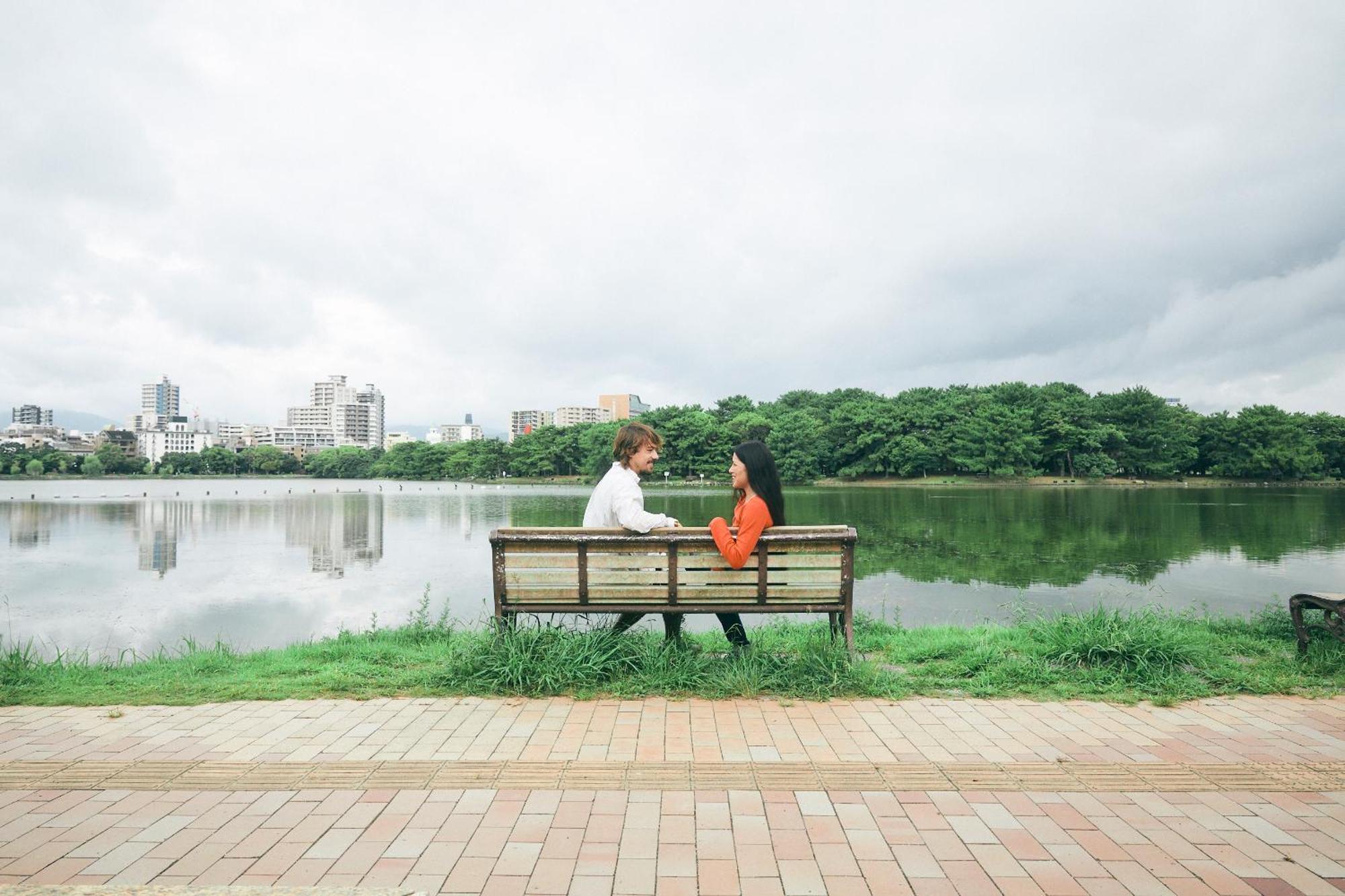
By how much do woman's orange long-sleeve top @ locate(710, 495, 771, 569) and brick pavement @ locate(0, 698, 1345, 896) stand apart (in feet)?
3.11

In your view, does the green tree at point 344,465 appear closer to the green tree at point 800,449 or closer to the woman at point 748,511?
the green tree at point 800,449

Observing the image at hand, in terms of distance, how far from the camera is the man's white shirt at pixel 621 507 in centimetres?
495

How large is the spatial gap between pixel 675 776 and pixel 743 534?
183 cm

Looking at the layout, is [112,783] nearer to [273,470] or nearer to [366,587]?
[366,587]

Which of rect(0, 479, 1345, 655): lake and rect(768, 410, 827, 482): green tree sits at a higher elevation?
rect(768, 410, 827, 482): green tree

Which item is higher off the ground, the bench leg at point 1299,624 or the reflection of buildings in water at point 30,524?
the bench leg at point 1299,624

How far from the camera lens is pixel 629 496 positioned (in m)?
5.04

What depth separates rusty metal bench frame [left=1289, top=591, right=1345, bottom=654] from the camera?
16.9ft

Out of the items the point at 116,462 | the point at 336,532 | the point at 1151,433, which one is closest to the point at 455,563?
the point at 336,532

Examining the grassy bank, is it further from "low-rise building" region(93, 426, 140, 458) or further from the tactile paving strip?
"low-rise building" region(93, 426, 140, 458)

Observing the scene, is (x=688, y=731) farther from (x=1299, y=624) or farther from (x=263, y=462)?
(x=263, y=462)

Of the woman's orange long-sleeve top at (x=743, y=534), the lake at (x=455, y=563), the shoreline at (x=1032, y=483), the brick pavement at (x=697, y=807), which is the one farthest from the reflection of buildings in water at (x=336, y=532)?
the shoreline at (x=1032, y=483)

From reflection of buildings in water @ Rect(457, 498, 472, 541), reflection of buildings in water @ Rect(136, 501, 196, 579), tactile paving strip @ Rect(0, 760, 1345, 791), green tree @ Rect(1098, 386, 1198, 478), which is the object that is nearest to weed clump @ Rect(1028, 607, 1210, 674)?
tactile paving strip @ Rect(0, 760, 1345, 791)

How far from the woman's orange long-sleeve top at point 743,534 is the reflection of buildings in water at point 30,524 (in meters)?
22.5
